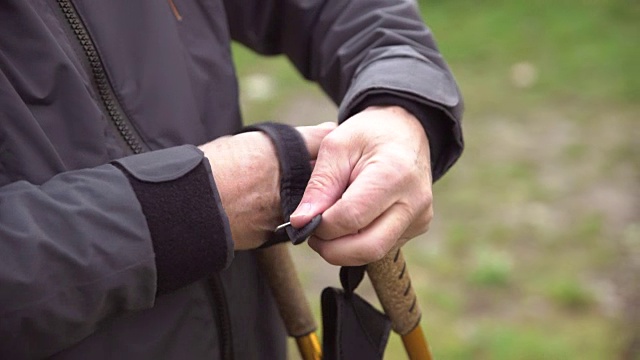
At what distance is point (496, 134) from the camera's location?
418 centimetres

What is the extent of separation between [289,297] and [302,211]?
1.15ft

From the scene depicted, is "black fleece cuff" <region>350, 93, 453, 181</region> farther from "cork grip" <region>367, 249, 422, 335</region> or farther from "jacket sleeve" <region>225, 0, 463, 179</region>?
"cork grip" <region>367, 249, 422, 335</region>

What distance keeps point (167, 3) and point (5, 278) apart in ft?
1.62

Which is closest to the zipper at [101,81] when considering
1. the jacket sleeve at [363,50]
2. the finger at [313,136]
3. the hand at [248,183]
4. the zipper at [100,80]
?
the zipper at [100,80]

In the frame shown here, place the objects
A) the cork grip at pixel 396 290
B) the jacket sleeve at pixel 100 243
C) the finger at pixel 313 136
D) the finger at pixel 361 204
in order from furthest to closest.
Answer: the cork grip at pixel 396 290 < the finger at pixel 313 136 < the finger at pixel 361 204 < the jacket sleeve at pixel 100 243

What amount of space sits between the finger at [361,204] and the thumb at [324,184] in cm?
2

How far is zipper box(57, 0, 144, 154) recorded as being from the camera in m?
1.18

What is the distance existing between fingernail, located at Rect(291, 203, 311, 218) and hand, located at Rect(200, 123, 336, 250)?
2.2 inches

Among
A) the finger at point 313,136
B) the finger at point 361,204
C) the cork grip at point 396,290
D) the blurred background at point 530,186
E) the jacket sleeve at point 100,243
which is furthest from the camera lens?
the blurred background at point 530,186

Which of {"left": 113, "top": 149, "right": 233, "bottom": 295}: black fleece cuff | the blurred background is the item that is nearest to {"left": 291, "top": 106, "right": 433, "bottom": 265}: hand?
{"left": 113, "top": 149, "right": 233, "bottom": 295}: black fleece cuff

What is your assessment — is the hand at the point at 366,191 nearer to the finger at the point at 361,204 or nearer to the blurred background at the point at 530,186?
the finger at the point at 361,204

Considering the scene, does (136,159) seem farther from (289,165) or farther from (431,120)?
(431,120)

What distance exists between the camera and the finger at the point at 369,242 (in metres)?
1.18

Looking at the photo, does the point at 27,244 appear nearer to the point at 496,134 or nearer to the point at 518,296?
the point at 518,296
